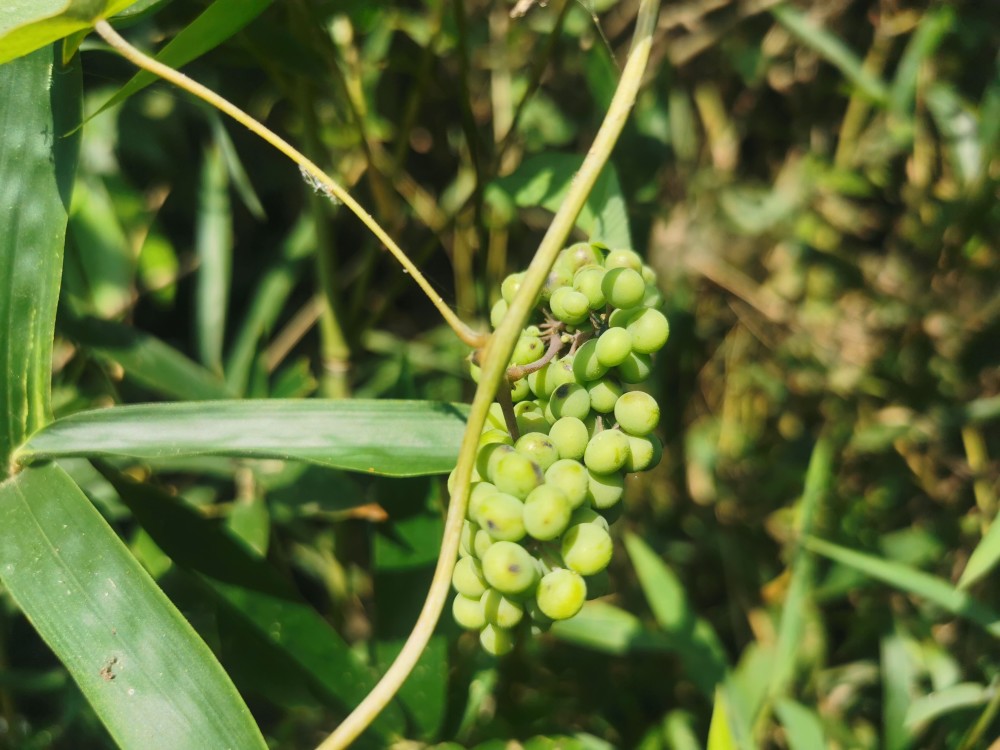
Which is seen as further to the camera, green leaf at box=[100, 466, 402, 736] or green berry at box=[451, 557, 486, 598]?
green leaf at box=[100, 466, 402, 736]

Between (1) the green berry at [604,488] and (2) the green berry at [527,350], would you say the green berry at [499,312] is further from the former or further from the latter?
(1) the green berry at [604,488]

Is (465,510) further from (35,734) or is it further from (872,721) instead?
(872,721)

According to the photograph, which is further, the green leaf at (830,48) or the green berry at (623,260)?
the green leaf at (830,48)

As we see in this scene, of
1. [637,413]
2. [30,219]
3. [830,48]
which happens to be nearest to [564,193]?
[637,413]

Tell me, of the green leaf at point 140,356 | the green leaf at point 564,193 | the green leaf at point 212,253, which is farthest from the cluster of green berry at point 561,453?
the green leaf at point 212,253

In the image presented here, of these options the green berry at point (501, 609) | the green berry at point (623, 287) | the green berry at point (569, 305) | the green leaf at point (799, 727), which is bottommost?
the green leaf at point (799, 727)

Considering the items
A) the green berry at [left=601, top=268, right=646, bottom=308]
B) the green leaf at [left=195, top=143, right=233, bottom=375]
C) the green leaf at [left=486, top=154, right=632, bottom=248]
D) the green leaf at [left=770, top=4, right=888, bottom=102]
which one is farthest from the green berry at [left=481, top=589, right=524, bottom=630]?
the green leaf at [left=770, top=4, right=888, bottom=102]

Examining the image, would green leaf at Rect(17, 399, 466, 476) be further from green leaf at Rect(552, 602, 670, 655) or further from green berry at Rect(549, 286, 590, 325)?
green leaf at Rect(552, 602, 670, 655)
